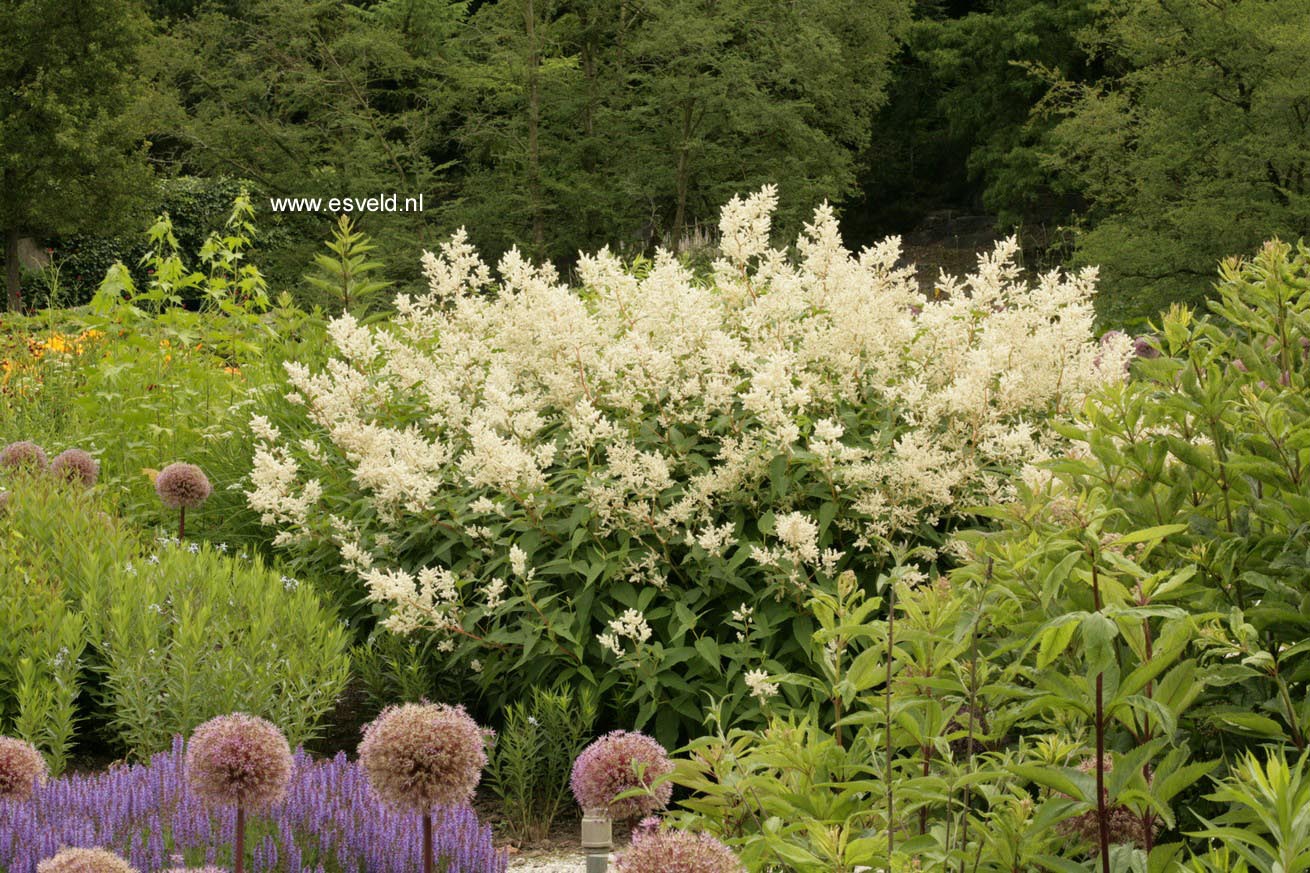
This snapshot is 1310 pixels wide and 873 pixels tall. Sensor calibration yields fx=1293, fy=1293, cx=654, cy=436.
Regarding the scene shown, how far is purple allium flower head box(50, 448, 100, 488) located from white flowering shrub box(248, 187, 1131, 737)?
4.35 feet

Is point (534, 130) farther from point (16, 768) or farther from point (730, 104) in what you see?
point (16, 768)

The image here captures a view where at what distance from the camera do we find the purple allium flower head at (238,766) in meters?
2.26

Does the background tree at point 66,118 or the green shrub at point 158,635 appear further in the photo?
the background tree at point 66,118

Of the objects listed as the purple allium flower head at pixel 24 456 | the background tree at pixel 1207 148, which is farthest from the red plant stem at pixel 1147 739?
the background tree at pixel 1207 148

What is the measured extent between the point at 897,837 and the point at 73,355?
789cm

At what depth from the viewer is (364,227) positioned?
78.2 ft

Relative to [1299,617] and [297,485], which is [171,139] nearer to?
[297,485]

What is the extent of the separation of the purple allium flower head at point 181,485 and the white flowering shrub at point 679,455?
400 millimetres

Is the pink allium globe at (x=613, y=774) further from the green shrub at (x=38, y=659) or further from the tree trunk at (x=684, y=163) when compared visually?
the tree trunk at (x=684, y=163)

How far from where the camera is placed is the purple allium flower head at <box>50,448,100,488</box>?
568cm

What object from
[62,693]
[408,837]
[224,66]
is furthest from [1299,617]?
[224,66]

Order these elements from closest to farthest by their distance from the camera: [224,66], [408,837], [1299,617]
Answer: [1299,617] < [408,837] < [224,66]

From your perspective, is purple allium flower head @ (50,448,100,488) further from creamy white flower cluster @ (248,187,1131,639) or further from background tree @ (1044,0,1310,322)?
background tree @ (1044,0,1310,322)

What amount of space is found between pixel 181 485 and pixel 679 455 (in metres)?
2.08
